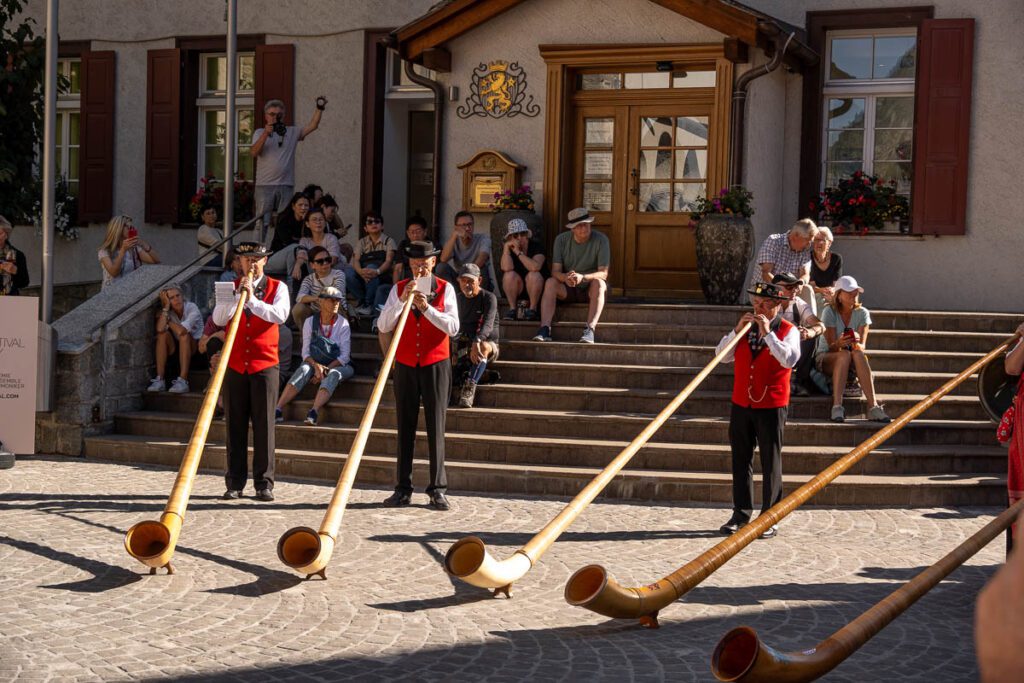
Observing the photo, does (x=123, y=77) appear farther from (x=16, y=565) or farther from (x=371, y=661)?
(x=371, y=661)

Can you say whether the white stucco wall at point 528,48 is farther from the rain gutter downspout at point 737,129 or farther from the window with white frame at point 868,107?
the window with white frame at point 868,107

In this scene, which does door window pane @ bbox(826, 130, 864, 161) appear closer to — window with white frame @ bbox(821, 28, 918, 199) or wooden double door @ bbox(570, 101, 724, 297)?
window with white frame @ bbox(821, 28, 918, 199)

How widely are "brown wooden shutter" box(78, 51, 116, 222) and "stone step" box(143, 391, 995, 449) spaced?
25.7 feet

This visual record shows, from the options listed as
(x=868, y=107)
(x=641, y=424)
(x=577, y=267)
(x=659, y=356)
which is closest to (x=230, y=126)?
(x=577, y=267)

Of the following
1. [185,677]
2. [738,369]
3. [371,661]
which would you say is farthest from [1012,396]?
[185,677]

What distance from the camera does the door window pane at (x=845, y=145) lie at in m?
14.4

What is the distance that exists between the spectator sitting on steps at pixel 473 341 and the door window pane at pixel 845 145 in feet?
18.0

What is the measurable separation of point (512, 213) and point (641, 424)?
3765 mm

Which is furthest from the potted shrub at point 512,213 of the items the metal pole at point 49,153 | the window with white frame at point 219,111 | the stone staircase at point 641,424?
the window with white frame at point 219,111

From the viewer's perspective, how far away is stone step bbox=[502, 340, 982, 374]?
38.0 ft

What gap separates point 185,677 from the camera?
16.1ft

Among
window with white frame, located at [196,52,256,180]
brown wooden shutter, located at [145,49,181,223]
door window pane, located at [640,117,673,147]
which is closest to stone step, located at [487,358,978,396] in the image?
door window pane, located at [640,117,673,147]

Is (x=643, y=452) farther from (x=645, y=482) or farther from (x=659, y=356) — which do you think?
(x=659, y=356)

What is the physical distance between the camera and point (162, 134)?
1688 centimetres
